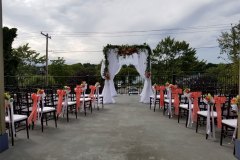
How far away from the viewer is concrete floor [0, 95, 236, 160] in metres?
3.65

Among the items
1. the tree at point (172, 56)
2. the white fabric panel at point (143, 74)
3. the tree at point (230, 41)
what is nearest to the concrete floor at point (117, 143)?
the white fabric panel at point (143, 74)

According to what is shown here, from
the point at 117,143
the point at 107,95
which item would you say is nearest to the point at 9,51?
the point at 107,95

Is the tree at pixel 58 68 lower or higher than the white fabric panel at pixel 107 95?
higher

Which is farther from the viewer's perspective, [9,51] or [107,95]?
[9,51]

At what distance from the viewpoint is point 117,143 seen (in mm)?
4273

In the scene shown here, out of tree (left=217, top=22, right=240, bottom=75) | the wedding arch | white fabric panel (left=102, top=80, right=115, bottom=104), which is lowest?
white fabric panel (left=102, top=80, right=115, bottom=104)

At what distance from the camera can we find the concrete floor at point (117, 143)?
12.0 ft

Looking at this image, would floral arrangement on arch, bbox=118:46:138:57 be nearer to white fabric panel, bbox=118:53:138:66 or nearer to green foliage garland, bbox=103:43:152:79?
green foliage garland, bbox=103:43:152:79

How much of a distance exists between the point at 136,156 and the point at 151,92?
660 cm

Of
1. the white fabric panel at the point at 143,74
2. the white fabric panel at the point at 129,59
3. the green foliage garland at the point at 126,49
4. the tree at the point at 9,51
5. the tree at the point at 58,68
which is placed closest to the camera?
the white fabric panel at the point at 143,74

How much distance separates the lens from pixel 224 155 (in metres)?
3.66

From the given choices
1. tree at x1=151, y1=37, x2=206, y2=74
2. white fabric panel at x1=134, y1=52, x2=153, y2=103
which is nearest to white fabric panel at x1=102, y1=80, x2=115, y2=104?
white fabric panel at x1=134, y1=52, x2=153, y2=103

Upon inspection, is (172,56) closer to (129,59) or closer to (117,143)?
(129,59)

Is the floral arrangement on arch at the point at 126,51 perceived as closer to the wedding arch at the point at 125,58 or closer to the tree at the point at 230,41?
the wedding arch at the point at 125,58
